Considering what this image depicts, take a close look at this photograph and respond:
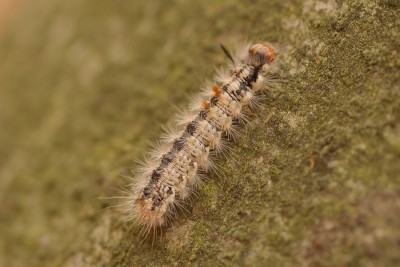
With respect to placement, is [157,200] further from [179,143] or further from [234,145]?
[234,145]

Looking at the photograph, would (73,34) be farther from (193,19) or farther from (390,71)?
(390,71)

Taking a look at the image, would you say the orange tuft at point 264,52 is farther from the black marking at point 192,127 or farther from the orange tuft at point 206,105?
the black marking at point 192,127

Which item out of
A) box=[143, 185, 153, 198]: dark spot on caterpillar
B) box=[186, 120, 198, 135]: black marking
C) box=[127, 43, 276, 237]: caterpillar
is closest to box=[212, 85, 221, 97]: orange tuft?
box=[127, 43, 276, 237]: caterpillar

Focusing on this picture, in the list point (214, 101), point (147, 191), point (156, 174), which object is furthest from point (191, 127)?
point (147, 191)

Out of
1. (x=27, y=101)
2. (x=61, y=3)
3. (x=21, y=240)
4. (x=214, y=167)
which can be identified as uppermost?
(x=61, y=3)

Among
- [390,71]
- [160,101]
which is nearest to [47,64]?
[160,101]

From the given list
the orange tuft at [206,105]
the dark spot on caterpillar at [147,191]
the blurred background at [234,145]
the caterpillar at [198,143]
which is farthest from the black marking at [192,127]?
the dark spot on caterpillar at [147,191]
